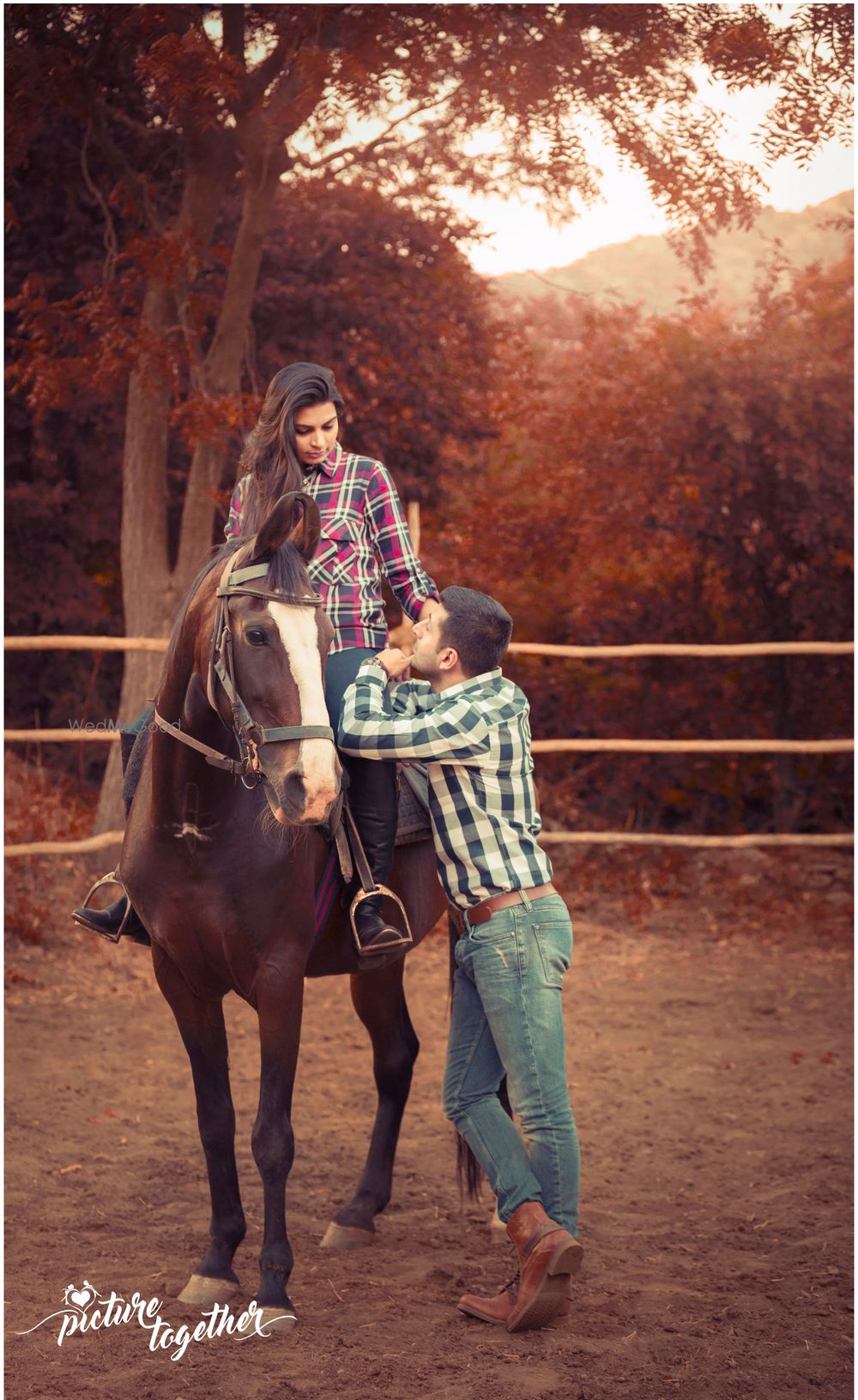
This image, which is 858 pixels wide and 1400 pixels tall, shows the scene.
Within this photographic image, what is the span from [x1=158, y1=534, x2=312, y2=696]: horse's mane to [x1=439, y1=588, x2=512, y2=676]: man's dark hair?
410 mm

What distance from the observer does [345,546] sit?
10.9 ft

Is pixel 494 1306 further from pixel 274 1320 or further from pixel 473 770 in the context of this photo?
pixel 473 770

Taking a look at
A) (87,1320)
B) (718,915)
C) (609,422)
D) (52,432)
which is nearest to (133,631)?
(52,432)

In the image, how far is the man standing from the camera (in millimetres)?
2902

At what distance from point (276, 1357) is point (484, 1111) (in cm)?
72

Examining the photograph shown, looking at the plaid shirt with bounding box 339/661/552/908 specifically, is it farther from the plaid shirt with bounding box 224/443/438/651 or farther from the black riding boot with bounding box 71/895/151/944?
the black riding boot with bounding box 71/895/151/944

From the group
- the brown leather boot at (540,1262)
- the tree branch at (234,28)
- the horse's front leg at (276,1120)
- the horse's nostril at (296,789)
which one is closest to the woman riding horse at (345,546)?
the horse's front leg at (276,1120)

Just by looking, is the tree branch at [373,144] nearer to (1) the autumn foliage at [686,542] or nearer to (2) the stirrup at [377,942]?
(1) the autumn foliage at [686,542]

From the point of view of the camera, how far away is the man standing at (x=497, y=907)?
2.90 m

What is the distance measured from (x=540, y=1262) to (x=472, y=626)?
1.45 meters

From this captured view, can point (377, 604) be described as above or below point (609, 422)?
below

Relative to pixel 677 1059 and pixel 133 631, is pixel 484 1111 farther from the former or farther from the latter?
pixel 133 631

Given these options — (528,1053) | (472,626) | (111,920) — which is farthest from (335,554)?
(528,1053)

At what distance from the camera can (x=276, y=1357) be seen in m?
2.88
